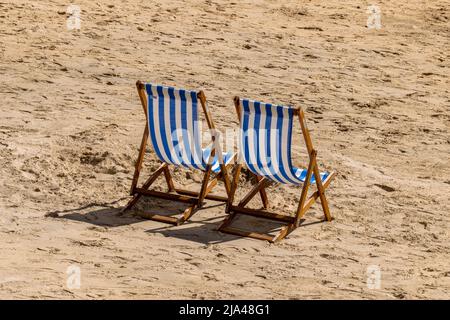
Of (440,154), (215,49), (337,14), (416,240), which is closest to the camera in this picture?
(416,240)

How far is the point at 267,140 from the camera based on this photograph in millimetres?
11039

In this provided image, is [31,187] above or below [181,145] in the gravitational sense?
below

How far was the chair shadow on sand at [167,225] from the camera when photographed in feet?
36.9

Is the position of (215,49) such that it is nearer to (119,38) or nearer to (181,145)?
(119,38)

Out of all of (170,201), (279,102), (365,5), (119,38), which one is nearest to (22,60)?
(119,38)

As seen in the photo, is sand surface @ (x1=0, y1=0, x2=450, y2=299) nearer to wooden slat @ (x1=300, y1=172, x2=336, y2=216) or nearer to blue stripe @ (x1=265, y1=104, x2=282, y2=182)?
wooden slat @ (x1=300, y1=172, x2=336, y2=216)

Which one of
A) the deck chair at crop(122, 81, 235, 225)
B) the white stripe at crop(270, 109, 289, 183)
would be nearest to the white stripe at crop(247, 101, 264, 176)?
the white stripe at crop(270, 109, 289, 183)

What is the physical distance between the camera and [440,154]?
1357 centimetres

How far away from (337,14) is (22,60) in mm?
4969

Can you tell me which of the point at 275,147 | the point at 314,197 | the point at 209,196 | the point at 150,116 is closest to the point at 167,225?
the point at 209,196

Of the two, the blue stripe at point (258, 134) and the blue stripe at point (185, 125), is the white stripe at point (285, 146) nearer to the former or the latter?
the blue stripe at point (258, 134)

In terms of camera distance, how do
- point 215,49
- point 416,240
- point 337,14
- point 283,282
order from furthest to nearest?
1. point 337,14
2. point 215,49
3. point 416,240
4. point 283,282

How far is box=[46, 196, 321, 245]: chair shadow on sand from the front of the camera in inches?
442

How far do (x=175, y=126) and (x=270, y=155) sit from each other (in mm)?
892
